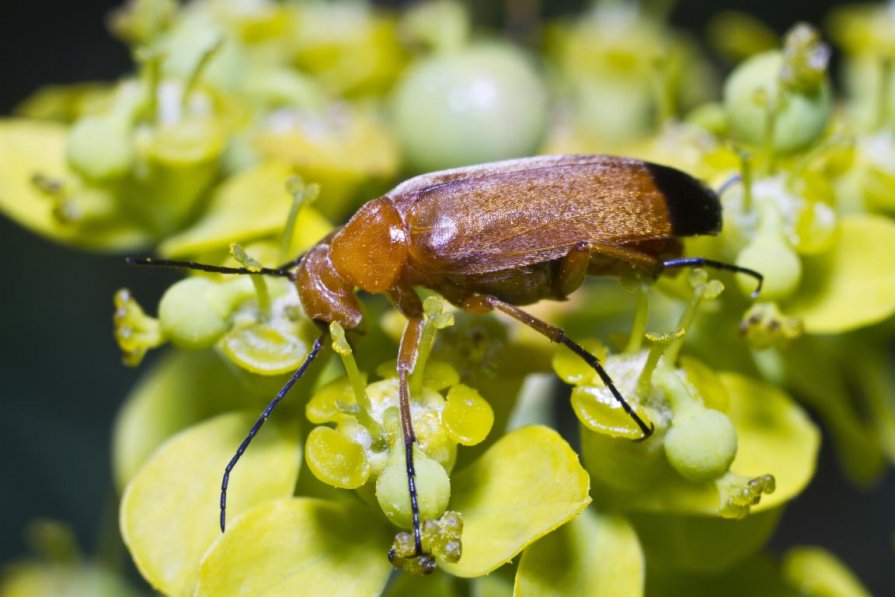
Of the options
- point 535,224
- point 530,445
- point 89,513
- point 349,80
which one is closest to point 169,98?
point 349,80

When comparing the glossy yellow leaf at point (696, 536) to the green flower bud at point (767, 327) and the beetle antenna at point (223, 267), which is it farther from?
the beetle antenna at point (223, 267)

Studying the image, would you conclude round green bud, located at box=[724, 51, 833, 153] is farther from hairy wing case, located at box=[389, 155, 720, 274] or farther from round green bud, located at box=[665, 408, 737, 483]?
round green bud, located at box=[665, 408, 737, 483]

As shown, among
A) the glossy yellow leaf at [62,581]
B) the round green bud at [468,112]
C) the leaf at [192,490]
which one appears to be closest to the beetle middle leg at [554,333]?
the leaf at [192,490]

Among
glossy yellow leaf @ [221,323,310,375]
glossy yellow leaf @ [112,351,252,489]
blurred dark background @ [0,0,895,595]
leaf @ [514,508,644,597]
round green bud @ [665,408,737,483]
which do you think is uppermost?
round green bud @ [665,408,737,483]

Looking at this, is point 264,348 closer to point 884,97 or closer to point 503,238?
point 503,238

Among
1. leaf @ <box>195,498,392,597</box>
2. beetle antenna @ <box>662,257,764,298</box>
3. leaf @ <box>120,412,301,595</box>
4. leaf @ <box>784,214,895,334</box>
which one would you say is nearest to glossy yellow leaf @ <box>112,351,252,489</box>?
leaf @ <box>120,412,301,595</box>

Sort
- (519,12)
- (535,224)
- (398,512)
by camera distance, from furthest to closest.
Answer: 1. (519,12)
2. (535,224)
3. (398,512)

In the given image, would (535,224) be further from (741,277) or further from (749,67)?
(749,67)
